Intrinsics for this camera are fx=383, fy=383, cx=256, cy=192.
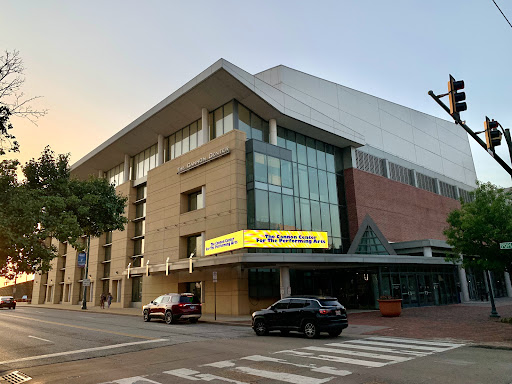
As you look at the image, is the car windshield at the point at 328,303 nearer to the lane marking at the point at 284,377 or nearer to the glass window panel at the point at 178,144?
the lane marking at the point at 284,377

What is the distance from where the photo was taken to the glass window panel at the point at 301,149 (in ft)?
116

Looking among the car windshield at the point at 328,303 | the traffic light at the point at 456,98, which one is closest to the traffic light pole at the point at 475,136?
the traffic light at the point at 456,98

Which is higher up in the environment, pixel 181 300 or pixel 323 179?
pixel 323 179

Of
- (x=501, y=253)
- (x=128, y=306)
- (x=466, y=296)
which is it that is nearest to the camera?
(x=501, y=253)

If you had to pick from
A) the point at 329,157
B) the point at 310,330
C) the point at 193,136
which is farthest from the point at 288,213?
the point at 310,330

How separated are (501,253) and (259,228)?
15.3m

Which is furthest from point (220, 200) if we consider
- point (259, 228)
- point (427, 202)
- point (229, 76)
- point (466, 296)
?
point (427, 202)

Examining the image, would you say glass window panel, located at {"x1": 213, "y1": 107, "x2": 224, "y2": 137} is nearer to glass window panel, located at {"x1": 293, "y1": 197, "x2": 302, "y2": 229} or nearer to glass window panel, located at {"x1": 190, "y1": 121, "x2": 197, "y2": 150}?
glass window panel, located at {"x1": 190, "y1": 121, "x2": 197, "y2": 150}

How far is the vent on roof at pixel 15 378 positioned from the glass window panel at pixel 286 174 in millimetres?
23945

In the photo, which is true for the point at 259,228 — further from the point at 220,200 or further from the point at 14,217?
the point at 14,217

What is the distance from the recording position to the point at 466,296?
35562 mm

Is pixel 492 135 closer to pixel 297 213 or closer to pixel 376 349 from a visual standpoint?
pixel 376 349

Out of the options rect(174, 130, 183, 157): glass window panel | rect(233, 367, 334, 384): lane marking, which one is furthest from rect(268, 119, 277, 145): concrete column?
rect(233, 367, 334, 384): lane marking

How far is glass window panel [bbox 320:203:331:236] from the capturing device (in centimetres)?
3483
